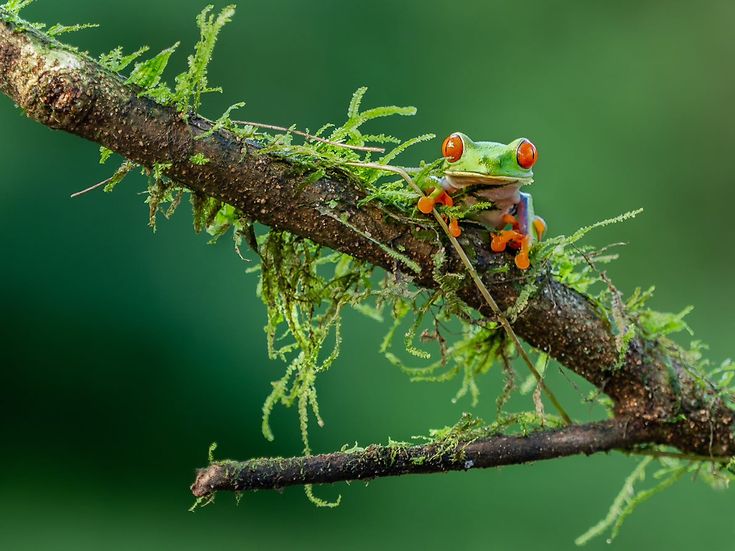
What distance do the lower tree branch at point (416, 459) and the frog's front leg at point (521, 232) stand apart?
30 centimetres

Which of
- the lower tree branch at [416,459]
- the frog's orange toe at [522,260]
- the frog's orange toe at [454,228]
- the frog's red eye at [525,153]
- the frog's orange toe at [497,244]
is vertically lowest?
the lower tree branch at [416,459]

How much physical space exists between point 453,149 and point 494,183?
0.30 ft

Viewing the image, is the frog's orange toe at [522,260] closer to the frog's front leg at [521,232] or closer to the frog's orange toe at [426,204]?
the frog's front leg at [521,232]

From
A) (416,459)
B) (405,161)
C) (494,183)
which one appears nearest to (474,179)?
(494,183)

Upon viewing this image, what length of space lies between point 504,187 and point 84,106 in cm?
68

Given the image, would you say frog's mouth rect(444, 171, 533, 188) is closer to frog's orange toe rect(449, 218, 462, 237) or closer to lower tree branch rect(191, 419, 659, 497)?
frog's orange toe rect(449, 218, 462, 237)

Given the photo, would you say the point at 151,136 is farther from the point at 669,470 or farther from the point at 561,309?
the point at 669,470

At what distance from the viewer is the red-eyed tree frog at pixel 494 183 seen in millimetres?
1349

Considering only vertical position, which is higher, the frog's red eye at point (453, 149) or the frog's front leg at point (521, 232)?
the frog's red eye at point (453, 149)

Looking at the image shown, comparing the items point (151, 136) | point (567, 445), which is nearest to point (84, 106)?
point (151, 136)

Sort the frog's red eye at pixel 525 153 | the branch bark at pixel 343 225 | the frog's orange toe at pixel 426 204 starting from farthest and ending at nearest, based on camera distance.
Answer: the frog's red eye at pixel 525 153 → the frog's orange toe at pixel 426 204 → the branch bark at pixel 343 225

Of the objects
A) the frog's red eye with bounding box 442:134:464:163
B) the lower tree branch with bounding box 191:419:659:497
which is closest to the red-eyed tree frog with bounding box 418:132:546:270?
the frog's red eye with bounding box 442:134:464:163

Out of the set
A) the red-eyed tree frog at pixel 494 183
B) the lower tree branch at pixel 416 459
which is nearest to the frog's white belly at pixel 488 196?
the red-eyed tree frog at pixel 494 183

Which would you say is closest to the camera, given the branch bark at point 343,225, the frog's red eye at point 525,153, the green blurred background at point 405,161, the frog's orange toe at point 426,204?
the branch bark at point 343,225
